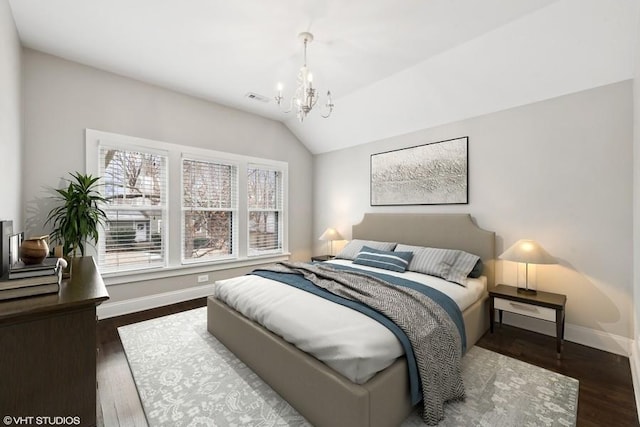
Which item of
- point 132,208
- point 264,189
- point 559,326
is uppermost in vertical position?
point 264,189

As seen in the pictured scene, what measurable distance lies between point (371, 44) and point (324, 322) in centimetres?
264

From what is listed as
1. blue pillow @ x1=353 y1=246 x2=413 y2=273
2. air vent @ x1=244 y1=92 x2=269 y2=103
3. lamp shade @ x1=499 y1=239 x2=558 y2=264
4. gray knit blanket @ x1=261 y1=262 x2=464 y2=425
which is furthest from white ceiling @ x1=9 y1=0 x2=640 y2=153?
gray knit blanket @ x1=261 y1=262 x2=464 y2=425

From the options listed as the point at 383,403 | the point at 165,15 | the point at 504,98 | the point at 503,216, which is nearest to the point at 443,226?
the point at 503,216

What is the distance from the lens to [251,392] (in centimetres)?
192

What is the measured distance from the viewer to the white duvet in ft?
4.89

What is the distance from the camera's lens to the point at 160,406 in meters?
1.79

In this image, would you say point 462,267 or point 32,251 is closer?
point 32,251

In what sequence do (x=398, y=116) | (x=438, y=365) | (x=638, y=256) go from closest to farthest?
(x=438, y=365)
(x=638, y=256)
(x=398, y=116)

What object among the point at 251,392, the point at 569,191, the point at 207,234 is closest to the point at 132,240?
the point at 207,234

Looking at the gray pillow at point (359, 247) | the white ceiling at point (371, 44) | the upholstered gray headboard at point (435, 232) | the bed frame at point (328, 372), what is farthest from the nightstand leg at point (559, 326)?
the white ceiling at point (371, 44)

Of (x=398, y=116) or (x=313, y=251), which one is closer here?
(x=398, y=116)

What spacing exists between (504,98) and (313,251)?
3915 millimetres

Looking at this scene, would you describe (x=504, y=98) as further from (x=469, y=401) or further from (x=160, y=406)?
(x=160, y=406)

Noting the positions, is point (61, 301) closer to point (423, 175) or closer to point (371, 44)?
point (371, 44)
